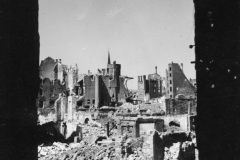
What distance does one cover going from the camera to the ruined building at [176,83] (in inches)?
1736

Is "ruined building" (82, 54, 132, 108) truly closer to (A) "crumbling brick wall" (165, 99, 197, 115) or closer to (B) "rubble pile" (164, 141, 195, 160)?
(A) "crumbling brick wall" (165, 99, 197, 115)

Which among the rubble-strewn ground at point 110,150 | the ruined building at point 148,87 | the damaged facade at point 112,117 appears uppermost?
the ruined building at point 148,87

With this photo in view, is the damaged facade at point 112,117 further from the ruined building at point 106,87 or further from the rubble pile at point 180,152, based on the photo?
the rubble pile at point 180,152

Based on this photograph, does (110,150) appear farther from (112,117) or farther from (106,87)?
(106,87)

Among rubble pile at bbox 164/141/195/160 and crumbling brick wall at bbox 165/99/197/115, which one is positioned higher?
crumbling brick wall at bbox 165/99/197/115
